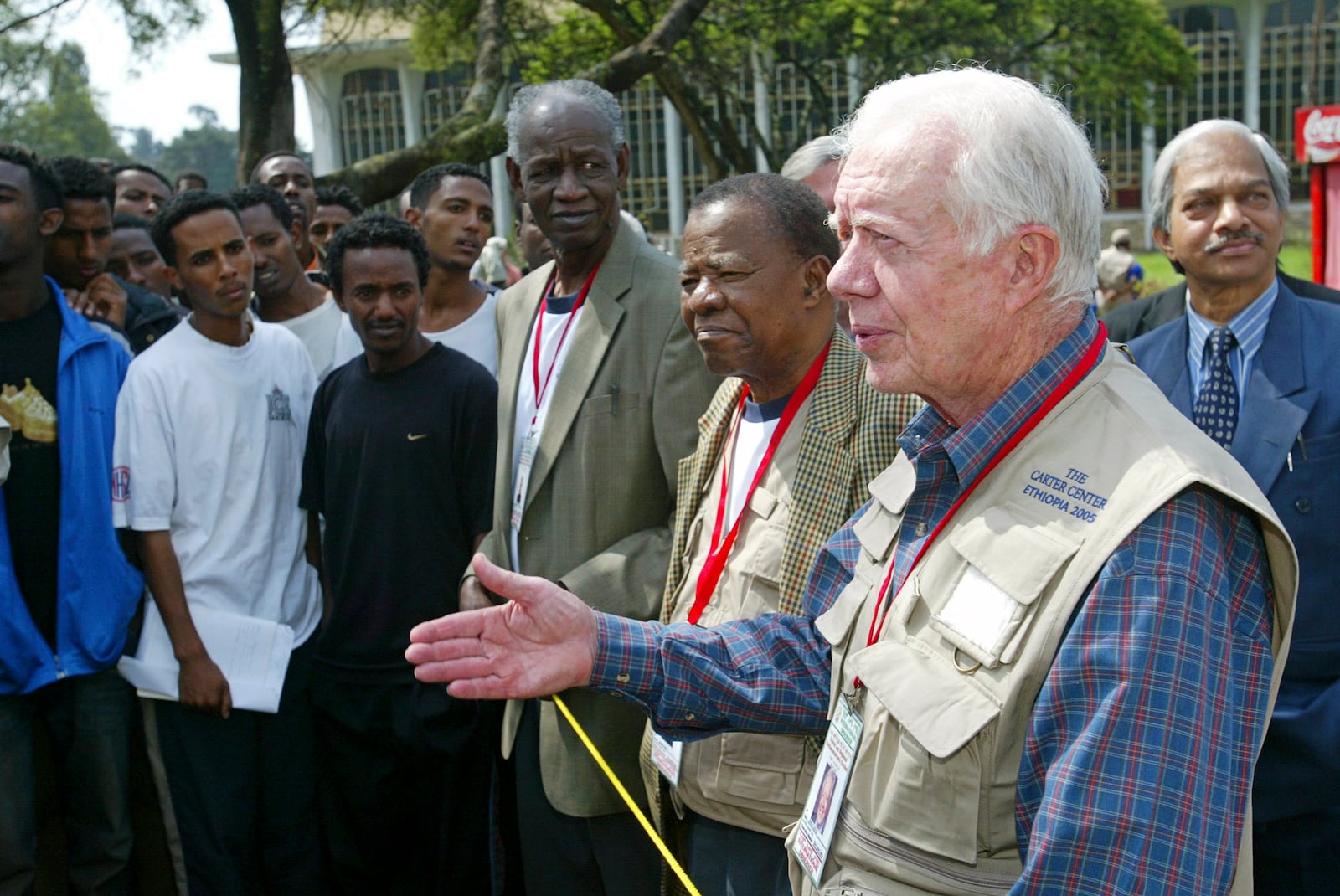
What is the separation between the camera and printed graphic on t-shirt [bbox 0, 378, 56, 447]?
3.46 m

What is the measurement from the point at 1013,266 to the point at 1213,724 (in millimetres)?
649

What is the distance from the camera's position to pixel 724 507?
2658 millimetres

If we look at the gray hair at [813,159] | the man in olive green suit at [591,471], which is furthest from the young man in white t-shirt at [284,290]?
the gray hair at [813,159]

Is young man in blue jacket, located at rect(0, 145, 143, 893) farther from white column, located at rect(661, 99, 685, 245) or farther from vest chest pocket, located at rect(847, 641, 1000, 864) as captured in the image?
white column, located at rect(661, 99, 685, 245)

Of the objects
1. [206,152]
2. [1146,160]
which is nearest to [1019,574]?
[1146,160]

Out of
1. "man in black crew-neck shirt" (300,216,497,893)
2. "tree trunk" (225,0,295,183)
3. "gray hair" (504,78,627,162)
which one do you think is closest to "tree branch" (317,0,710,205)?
"tree trunk" (225,0,295,183)

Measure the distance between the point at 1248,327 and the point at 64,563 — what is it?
3.33 meters

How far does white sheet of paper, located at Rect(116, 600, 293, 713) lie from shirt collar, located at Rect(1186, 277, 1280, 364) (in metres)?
2.75

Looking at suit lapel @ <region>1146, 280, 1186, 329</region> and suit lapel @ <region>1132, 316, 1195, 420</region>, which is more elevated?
suit lapel @ <region>1146, 280, 1186, 329</region>

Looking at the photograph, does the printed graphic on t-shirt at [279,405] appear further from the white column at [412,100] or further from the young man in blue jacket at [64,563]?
the white column at [412,100]

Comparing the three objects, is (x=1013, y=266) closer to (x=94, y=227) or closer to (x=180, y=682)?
(x=180, y=682)

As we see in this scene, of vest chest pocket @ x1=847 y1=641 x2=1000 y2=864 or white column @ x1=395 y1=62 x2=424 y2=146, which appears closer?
vest chest pocket @ x1=847 y1=641 x2=1000 y2=864

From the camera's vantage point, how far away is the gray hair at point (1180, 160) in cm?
316

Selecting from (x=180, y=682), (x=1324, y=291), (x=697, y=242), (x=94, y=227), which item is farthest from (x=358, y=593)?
(x=1324, y=291)
